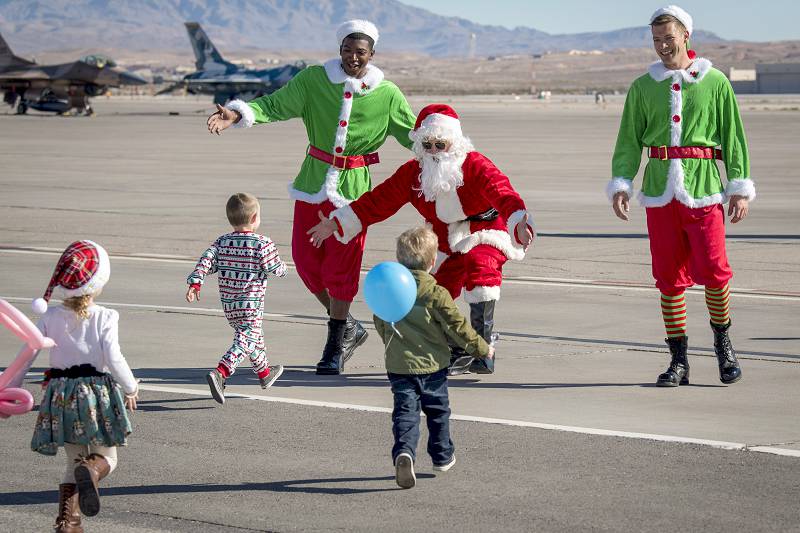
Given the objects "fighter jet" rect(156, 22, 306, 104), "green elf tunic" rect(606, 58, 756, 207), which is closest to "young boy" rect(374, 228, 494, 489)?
"green elf tunic" rect(606, 58, 756, 207)

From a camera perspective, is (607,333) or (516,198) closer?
(516,198)

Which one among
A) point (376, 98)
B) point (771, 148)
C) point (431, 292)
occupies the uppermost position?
point (376, 98)

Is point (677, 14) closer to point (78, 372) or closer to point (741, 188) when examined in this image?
point (741, 188)

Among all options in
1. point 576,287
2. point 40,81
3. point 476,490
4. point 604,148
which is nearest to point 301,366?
point 476,490

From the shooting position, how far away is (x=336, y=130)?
9.48 metres

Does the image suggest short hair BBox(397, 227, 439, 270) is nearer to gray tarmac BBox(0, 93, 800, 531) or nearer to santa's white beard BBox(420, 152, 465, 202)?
gray tarmac BBox(0, 93, 800, 531)

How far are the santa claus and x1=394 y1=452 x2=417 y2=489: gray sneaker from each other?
104 inches

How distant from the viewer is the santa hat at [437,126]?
340 inches

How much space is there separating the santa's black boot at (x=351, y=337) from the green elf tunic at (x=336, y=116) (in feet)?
2.79

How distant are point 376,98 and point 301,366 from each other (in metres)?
1.95

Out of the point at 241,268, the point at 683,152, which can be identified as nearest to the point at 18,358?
the point at 241,268

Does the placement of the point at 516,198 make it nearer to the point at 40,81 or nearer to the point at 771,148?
the point at 771,148

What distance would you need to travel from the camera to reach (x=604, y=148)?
4028 cm

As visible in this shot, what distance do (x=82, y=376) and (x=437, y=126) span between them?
354 centimetres
